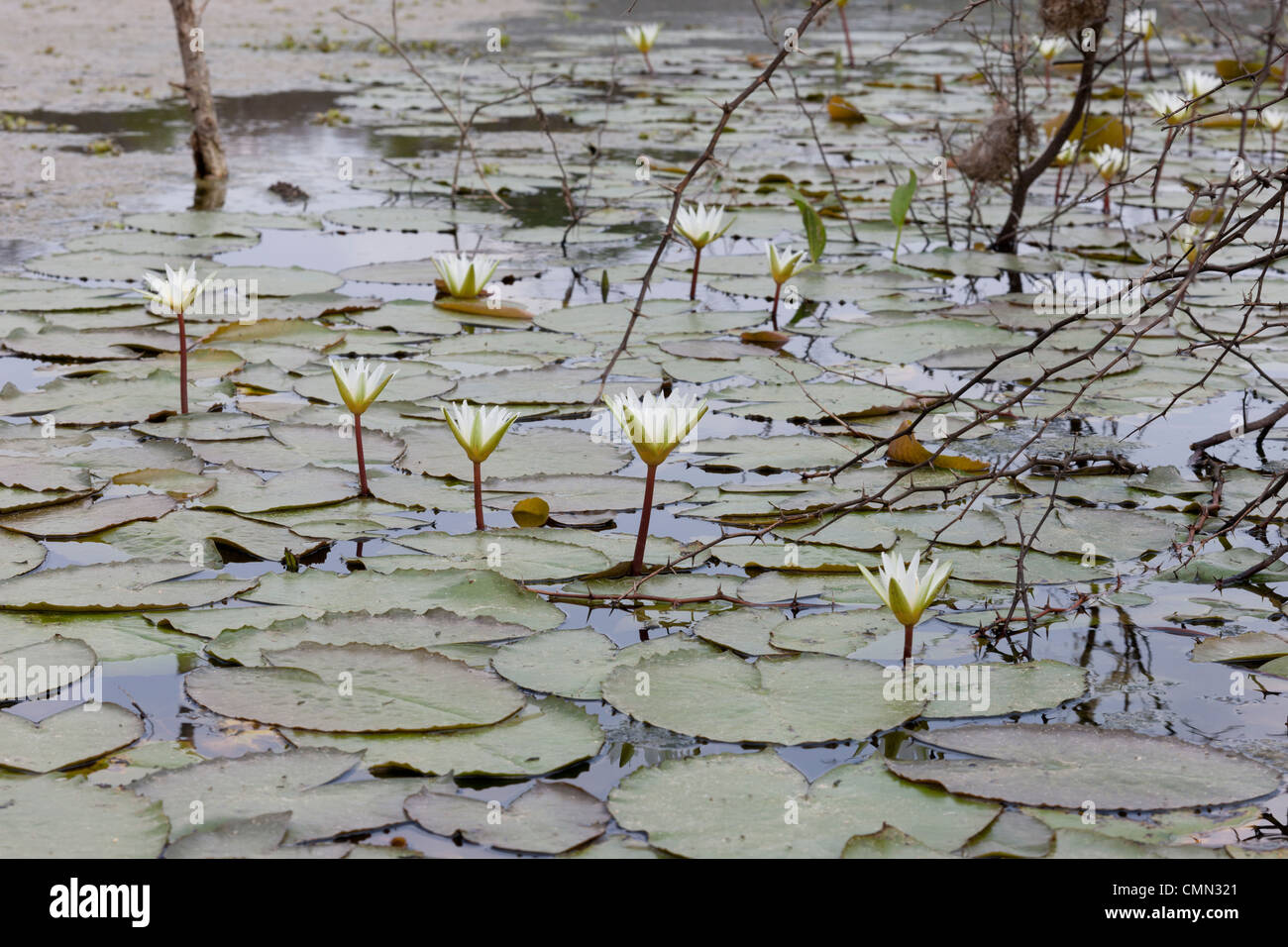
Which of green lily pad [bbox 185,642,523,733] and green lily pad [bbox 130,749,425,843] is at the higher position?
green lily pad [bbox 185,642,523,733]

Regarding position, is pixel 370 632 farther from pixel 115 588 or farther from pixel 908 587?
pixel 908 587

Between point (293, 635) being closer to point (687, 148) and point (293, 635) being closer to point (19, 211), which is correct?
point (19, 211)

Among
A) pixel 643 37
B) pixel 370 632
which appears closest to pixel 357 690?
pixel 370 632

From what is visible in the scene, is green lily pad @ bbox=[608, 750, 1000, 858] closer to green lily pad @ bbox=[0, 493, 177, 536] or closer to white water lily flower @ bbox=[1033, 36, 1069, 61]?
green lily pad @ bbox=[0, 493, 177, 536]

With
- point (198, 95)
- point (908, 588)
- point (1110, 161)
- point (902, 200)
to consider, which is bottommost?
point (908, 588)

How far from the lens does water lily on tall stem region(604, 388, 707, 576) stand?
226cm

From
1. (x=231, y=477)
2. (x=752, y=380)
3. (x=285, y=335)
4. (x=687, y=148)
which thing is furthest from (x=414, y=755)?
(x=687, y=148)

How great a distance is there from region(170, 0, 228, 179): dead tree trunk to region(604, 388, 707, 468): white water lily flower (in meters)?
4.25

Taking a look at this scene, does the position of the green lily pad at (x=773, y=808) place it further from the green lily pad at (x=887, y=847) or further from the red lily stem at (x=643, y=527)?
the red lily stem at (x=643, y=527)

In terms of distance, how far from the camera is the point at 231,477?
9.20 ft

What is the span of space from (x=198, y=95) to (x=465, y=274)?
8.15 ft

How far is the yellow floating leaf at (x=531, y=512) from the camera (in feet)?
8.48

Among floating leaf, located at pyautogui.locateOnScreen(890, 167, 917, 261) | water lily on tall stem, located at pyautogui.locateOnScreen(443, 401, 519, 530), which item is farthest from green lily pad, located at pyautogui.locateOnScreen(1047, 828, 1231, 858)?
floating leaf, located at pyautogui.locateOnScreen(890, 167, 917, 261)

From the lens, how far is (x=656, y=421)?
7.44ft
